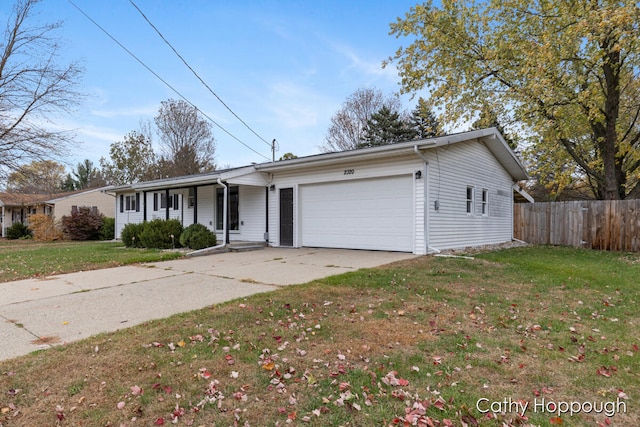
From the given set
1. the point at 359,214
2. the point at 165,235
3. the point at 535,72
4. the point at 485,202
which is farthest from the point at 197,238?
the point at 535,72

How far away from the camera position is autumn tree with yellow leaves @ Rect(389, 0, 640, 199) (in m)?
12.1

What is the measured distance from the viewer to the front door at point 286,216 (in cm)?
1283

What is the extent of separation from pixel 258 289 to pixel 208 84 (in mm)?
10379

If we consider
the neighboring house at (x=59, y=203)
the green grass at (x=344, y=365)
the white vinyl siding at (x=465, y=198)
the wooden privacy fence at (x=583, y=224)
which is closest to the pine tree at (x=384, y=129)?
the white vinyl siding at (x=465, y=198)

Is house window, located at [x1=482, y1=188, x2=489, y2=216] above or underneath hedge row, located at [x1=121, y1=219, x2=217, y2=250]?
above

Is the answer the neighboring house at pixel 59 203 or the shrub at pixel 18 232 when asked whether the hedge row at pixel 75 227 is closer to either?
the neighboring house at pixel 59 203

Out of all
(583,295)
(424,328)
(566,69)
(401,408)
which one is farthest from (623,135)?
(401,408)

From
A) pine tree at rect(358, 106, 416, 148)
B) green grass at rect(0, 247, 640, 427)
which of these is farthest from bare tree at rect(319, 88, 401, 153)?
green grass at rect(0, 247, 640, 427)

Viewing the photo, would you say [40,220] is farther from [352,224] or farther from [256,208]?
[352,224]

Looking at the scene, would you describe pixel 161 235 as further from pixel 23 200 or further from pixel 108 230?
pixel 23 200

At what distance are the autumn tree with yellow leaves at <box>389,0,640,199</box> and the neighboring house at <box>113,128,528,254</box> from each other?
2.27 m

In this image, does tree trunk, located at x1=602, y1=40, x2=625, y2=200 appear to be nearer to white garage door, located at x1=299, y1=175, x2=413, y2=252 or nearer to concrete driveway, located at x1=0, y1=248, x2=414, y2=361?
white garage door, located at x1=299, y1=175, x2=413, y2=252

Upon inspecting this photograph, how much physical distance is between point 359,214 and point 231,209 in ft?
19.4

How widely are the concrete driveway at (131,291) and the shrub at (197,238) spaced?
2.50 metres
